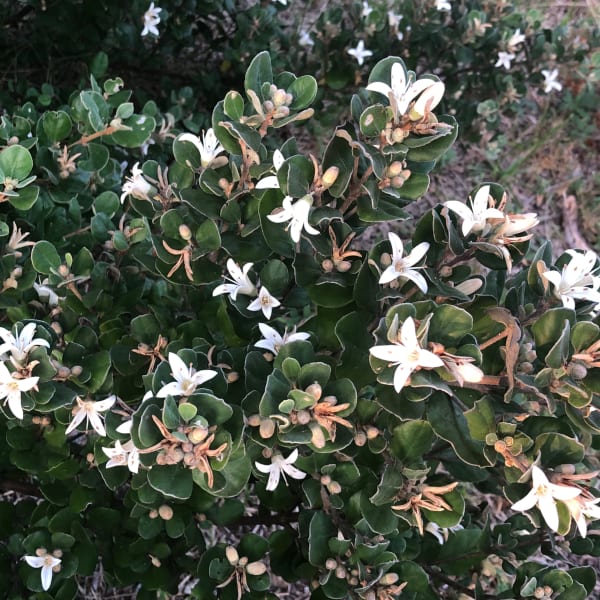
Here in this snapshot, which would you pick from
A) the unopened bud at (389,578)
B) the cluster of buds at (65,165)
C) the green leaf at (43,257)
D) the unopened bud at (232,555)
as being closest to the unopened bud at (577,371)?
the unopened bud at (389,578)

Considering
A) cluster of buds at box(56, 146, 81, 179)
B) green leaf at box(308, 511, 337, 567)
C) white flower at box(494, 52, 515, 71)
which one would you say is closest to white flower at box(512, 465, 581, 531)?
green leaf at box(308, 511, 337, 567)

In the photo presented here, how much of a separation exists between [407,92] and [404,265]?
0.26m

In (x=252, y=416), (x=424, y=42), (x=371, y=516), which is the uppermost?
(x=424, y=42)

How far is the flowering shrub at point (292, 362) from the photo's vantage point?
0.91 metres

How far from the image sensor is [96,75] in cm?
204

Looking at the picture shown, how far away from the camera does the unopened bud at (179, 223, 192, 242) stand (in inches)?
42.8

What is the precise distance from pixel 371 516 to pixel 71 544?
0.60 m

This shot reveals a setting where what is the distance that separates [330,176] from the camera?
968 millimetres

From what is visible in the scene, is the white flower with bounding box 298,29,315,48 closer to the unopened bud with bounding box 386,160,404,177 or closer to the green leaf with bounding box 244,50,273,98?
the green leaf with bounding box 244,50,273,98

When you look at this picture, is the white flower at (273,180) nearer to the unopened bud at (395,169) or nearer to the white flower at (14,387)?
the unopened bud at (395,169)

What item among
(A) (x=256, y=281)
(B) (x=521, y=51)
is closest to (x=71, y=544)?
(A) (x=256, y=281)

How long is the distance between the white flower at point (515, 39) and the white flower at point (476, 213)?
1763mm

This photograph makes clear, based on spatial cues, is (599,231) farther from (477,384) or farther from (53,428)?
(53,428)

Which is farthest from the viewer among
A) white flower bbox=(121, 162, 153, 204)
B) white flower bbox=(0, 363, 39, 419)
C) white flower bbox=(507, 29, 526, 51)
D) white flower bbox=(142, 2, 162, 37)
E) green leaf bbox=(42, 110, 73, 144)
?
white flower bbox=(507, 29, 526, 51)
